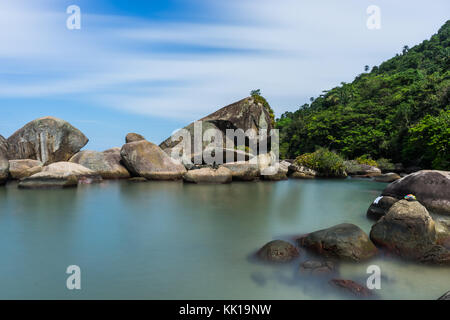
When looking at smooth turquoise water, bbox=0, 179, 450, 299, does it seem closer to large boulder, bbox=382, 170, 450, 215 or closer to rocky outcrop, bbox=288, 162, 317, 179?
large boulder, bbox=382, 170, 450, 215

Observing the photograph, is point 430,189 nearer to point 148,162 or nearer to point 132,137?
point 148,162

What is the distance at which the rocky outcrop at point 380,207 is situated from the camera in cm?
706

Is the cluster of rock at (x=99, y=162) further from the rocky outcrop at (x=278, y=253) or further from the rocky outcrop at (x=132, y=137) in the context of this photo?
the rocky outcrop at (x=278, y=253)

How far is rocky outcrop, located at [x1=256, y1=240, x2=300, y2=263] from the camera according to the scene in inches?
176

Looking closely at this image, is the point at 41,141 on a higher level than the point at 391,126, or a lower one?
lower

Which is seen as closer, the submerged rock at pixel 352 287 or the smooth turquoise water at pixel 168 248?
the submerged rock at pixel 352 287

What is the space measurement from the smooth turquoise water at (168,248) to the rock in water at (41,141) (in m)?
8.15

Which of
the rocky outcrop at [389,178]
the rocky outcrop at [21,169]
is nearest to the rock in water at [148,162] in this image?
the rocky outcrop at [21,169]

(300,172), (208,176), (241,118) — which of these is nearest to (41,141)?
(208,176)

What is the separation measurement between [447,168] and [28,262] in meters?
18.7

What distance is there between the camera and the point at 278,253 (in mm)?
4539

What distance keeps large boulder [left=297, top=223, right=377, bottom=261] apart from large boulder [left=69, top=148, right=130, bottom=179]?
44.6 ft

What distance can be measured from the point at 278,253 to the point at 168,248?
1984mm
